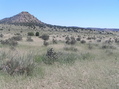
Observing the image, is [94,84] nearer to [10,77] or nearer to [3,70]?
[10,77]

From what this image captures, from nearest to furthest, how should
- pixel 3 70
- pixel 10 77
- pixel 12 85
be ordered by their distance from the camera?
pixel 12 85
pixel 10 77
pixel 3 70

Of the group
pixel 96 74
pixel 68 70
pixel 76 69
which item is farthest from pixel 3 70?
pixel 96 74

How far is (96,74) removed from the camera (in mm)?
8188

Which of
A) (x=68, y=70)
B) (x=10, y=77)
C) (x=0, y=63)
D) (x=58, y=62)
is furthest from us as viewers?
(x=58, y=62)

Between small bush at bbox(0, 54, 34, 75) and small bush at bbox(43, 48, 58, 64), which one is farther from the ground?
small bush at bbox(0, 54, 34, 75)

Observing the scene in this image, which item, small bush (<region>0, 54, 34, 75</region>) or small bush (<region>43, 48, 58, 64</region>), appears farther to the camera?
small bush (<region>43, 48, 58, 64</region>)

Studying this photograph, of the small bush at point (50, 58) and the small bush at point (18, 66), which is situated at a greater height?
the small bush at point (18, 66)

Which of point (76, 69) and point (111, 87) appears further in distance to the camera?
point (76, 69)

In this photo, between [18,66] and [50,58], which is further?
[50,58]

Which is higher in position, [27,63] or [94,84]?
[27,63]

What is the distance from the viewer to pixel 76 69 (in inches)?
347

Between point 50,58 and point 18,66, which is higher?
point 18,66

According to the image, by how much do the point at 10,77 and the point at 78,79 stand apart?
2.56 meters

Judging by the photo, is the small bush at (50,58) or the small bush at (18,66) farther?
the small bush at (50,58)
